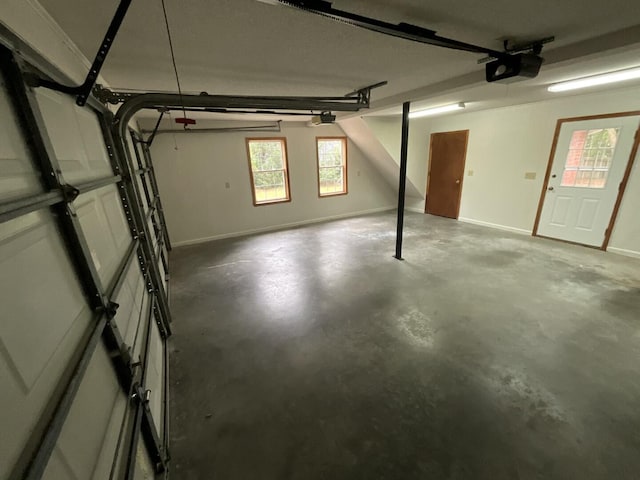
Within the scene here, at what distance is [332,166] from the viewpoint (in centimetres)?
666

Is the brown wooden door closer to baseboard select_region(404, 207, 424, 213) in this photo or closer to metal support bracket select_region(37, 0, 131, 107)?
baseboard select_region(404, 207, 424, 213)

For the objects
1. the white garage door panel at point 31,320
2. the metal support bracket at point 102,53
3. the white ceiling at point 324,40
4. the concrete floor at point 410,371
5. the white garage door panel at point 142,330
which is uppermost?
the white ceiling at point 324,40

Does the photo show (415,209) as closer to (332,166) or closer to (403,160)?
(332,166)

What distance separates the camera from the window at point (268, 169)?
5.69 m

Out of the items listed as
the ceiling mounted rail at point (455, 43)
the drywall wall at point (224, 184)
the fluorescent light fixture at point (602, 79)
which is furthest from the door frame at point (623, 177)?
the drywall wall at point (224, 184)

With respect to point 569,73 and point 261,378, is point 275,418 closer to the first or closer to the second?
point 261,378

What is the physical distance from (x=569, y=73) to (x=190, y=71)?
12.8ft

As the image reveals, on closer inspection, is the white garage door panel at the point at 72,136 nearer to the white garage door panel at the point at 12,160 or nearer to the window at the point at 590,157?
the white garage door panel at the point at 12,160

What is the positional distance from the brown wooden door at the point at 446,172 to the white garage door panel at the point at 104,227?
6471 millimetres

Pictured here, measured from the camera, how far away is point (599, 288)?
321 centimetres

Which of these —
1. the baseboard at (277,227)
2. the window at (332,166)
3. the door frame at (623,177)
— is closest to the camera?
the door frame at (623,177)

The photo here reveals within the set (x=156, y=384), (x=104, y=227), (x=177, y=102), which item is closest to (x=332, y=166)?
(x=177, y=102)

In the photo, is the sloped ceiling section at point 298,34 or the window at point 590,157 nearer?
the sloped ceiling section at point 298,34

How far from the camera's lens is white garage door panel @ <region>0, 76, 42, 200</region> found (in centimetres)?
72
